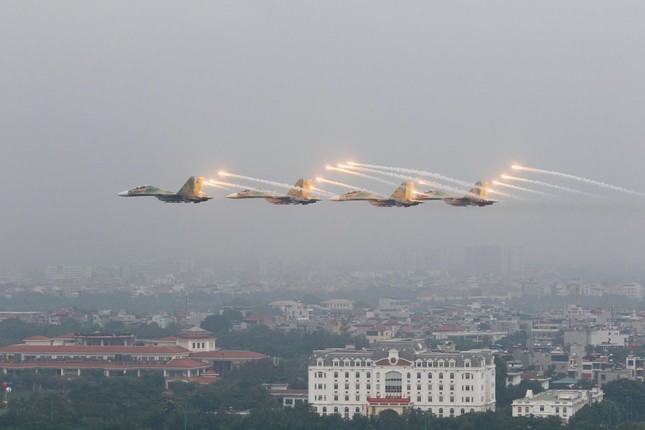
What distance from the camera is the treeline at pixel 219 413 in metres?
80.9

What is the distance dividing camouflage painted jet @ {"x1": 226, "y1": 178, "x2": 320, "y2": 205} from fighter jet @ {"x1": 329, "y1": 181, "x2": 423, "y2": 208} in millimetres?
959

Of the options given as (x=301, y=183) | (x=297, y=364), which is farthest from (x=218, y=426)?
(x=297, y=364)

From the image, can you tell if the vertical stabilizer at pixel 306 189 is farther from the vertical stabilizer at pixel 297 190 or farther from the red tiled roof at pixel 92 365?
the red tiled roof at pixel 92 365

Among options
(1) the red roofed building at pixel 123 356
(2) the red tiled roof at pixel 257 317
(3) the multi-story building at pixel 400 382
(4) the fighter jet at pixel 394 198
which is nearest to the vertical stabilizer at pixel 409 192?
(4) the fighter jet at pixel 394 198

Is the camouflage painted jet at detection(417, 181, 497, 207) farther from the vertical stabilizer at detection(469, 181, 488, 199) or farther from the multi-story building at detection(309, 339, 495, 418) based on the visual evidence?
the multi-story building at detection(309, 339, 495, 418)

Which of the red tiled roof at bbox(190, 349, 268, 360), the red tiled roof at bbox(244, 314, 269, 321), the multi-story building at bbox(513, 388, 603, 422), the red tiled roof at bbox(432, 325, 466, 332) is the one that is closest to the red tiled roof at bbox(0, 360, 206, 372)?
the red tiled roof at bbox(190, 349, 268, 360)

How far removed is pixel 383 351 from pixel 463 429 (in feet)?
48.8

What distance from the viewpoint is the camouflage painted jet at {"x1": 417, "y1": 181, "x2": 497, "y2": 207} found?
60156 mm

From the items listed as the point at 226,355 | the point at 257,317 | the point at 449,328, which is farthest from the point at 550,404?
the point at 257,317

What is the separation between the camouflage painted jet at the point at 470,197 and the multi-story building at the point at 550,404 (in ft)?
84.8

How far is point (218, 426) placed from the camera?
81188 mm

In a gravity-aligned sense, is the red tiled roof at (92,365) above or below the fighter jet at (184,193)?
below

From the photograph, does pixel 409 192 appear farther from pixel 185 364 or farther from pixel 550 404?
pixel 185 364

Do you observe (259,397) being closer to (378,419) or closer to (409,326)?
(378,419)
